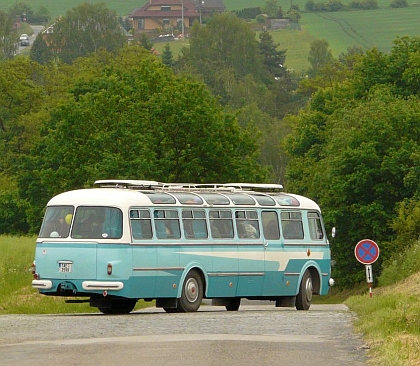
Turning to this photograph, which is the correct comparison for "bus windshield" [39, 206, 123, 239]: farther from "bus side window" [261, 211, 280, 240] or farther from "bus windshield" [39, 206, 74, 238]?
"bus side window" [261, 211, 280, 240]

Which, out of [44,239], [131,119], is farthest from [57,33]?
[44,239]

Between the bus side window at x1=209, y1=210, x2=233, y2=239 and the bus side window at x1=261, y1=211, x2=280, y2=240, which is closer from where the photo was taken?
the bus side window at x1=209, y1=210, x2=233, y2=239

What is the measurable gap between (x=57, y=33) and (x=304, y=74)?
36529mm

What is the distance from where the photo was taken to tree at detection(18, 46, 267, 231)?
6366cm

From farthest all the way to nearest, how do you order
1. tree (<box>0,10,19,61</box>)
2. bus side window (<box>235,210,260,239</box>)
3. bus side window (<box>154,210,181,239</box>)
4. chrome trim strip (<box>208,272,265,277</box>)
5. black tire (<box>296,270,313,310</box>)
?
1. tree (<box>0,10,19,61</box>)
2. black tire (<box>296,270,313,310</box>)
3. bus side window (<box>235,210,260,239</box>)
4. chrome trim strip (<box>208,272,265,277</box>)
5. bus side window (<box>154,210,181,239</box>)

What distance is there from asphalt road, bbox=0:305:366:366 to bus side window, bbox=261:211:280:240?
726 cm

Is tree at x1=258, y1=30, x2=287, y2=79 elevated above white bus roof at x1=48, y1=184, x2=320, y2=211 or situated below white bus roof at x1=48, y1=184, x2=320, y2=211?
below

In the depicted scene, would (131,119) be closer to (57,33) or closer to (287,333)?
(287,333)

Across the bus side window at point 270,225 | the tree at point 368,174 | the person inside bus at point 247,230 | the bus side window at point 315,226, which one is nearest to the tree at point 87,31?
the tree at point 368,174

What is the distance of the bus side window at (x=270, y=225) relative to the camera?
29.5 meters

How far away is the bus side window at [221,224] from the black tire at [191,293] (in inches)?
45.5

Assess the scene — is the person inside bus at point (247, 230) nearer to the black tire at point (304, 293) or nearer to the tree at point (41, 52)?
the black tire at point (304, 293)

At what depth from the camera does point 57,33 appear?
169625mm

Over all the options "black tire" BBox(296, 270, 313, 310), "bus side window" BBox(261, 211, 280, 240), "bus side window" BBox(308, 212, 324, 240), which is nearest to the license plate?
"bus side window" BBox(261, 211, 280, 240)
